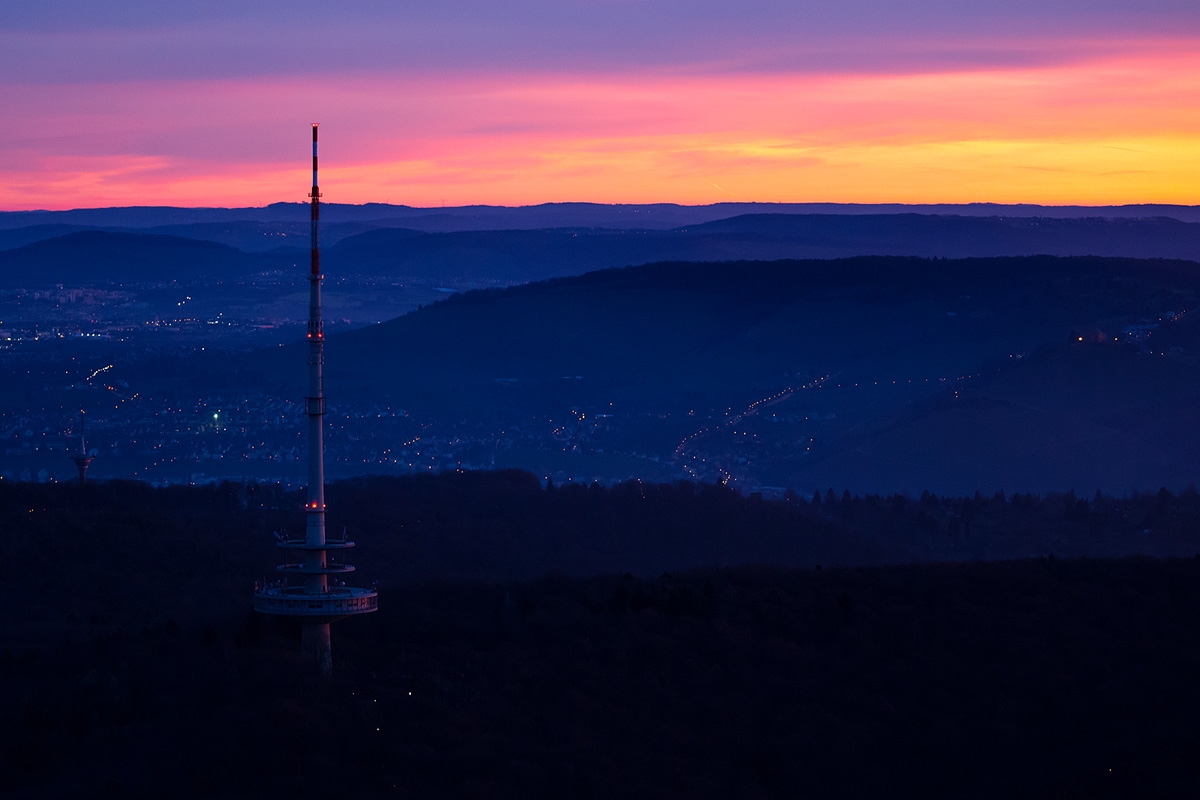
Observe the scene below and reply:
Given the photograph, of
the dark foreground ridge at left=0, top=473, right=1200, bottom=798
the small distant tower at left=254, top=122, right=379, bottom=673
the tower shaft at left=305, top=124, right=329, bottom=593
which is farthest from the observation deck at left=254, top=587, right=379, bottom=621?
the tower shaft at left=305, top=124, right=329, bottom=593

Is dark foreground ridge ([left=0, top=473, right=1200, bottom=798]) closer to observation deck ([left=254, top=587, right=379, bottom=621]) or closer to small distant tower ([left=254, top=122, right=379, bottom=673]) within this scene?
small distant tower ([left=254, top=122, right=379, bottom=673])

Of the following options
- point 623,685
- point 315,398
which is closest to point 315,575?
point 315,398

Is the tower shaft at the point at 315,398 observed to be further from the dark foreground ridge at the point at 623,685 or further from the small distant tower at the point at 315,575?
the dark foreground ridge at the point at 623,685

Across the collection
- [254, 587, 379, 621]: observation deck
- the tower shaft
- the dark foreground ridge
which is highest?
the tower shaft

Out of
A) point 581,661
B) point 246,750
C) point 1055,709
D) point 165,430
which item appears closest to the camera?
point 246,750

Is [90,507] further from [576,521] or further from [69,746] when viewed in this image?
[69,746]

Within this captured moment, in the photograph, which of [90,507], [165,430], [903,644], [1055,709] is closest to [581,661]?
[903,644]
